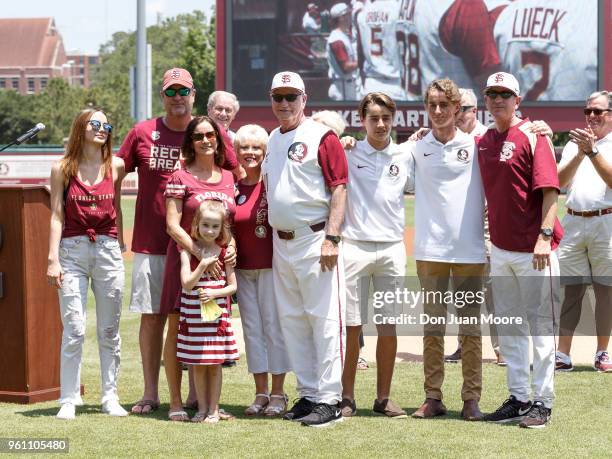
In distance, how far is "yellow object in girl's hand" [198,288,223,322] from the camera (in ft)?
24.2

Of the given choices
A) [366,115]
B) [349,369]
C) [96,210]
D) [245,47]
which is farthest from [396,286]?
[245,47]

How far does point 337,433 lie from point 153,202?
1.99m

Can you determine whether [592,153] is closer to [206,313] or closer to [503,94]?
[503,94]

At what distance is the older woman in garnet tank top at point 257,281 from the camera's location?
7.68 m

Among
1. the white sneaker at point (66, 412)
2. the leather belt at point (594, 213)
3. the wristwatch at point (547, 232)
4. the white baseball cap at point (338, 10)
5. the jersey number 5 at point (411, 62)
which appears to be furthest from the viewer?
the jersey number 5 at point (411, 62)

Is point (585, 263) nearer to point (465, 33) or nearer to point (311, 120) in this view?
→ point (311, 120)

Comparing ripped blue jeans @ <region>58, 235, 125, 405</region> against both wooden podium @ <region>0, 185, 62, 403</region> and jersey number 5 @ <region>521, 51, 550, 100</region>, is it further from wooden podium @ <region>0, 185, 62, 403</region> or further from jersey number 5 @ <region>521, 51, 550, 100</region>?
jersey number 5 @ <region>521, 51, 550, 100</region>

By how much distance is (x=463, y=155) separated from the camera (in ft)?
24.5

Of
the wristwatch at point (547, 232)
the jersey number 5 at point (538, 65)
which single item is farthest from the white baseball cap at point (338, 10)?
the wristwatch at point (547, 232)

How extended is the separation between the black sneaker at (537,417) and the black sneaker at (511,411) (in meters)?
0.12

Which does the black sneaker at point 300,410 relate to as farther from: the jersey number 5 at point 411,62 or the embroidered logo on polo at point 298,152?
the jersey number 5 at point 411,62

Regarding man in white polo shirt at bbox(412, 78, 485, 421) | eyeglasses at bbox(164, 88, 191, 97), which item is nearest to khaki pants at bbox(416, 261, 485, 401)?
man in white polo shirt at bbox(412, 78, 485, 421)

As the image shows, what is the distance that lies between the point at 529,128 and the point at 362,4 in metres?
27.9

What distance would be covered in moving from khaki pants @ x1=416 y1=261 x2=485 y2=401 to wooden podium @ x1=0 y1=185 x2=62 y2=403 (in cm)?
260
